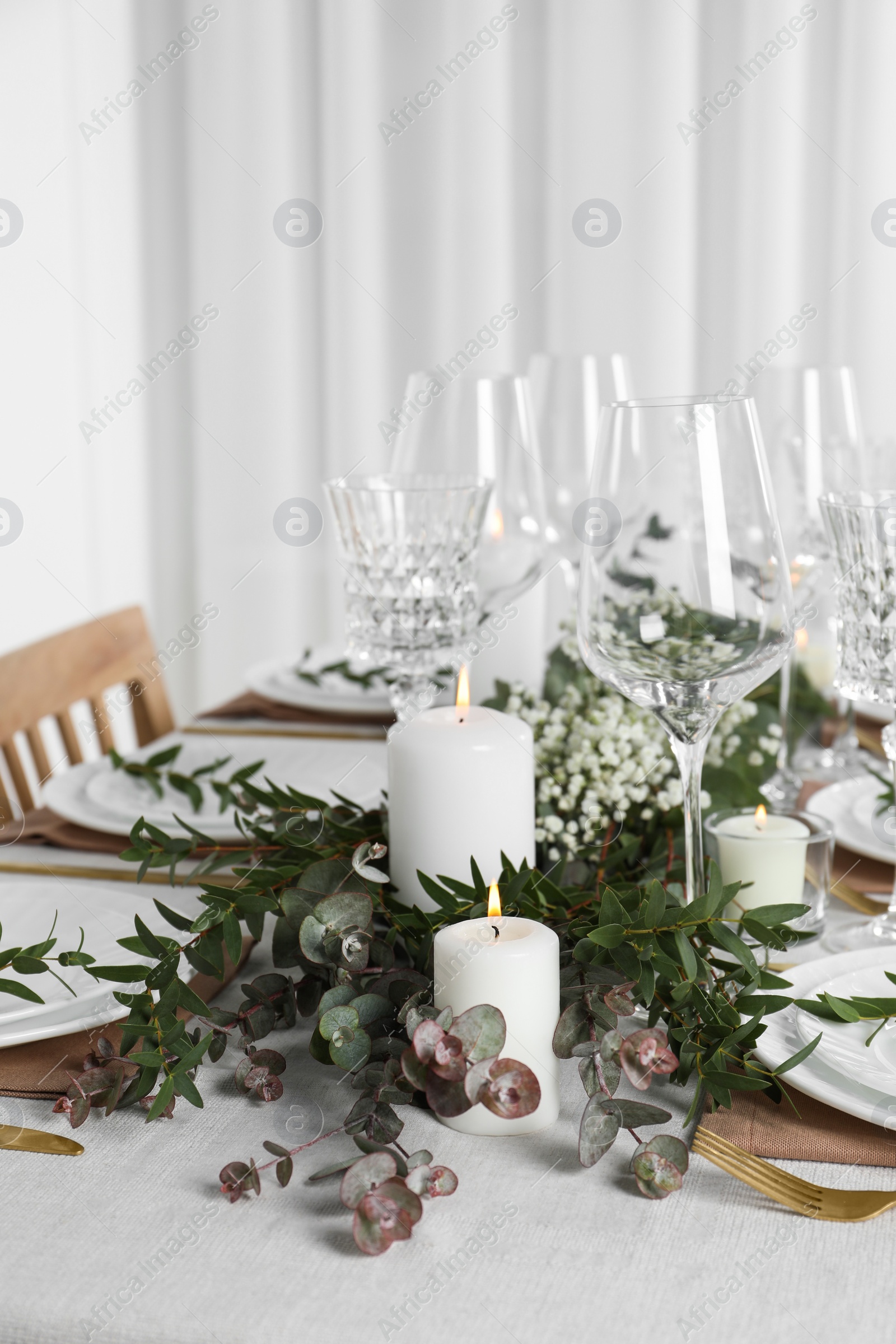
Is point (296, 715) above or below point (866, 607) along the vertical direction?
below

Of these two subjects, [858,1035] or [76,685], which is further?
[76,685]

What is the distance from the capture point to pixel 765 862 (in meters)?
0.79

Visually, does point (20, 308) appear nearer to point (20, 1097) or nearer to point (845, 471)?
point (845, 471)

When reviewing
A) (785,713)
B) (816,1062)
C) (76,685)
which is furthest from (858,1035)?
(76,685)

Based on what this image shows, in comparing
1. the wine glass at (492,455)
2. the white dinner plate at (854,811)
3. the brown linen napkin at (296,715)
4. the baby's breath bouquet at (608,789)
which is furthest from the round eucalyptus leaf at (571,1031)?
the brown linen napkin at (296,715)

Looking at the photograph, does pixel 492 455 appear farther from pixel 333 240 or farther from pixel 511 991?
pixel 333 240

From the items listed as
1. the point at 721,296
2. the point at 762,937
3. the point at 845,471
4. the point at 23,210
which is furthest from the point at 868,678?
the point at 23,210

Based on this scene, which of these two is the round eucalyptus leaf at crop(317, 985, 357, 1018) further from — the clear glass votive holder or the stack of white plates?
the stack of white plates

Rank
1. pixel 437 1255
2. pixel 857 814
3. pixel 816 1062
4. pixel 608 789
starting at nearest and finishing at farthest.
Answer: pixel 437 1255
pixel 816 1062
pixel 608 789
pixel 857 814

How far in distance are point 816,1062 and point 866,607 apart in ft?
0.95

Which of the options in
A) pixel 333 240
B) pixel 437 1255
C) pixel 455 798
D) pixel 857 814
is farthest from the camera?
pixel 333 240

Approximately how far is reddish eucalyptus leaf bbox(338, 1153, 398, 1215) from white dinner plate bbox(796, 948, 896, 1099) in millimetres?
214

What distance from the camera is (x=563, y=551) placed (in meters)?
1.41

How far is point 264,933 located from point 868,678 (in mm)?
424
